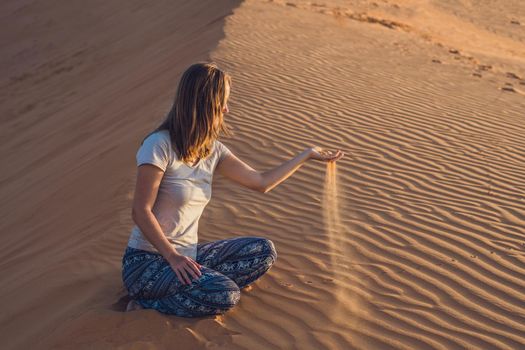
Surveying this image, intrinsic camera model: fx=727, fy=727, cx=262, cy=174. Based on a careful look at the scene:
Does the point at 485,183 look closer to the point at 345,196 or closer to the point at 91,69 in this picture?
the point at 345,196

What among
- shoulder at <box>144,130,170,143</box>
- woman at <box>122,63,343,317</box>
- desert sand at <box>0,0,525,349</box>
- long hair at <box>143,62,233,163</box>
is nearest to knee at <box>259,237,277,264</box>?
woman at <box>122,63,343,317</box>

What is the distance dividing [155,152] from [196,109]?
295mm

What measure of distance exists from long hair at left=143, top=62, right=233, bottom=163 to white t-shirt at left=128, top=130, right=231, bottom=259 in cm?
6

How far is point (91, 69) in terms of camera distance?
14.5m

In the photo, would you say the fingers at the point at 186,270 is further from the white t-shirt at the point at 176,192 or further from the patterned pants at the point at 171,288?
the white t-shirt at the point at 176,192

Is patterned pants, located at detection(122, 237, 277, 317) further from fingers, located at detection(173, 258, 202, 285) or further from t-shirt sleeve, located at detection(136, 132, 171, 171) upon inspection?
t-shirt sleeve, located at detection(136, 132, 171, 171)

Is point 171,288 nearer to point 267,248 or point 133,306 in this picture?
point 133,306

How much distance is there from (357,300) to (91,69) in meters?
11.4

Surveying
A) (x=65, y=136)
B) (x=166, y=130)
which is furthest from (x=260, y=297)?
(x=65, y=136)

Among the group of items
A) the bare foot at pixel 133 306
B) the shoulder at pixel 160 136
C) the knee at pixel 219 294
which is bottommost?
the bare foot at pixel 133 306

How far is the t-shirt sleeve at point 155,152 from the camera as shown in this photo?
11.8ft

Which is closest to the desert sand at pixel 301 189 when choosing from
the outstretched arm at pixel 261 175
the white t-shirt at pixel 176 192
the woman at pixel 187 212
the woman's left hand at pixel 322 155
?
the woman at pixel 187 212

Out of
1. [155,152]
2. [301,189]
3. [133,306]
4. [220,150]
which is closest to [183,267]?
[133,306]

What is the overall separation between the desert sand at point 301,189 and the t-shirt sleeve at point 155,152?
0.81 metres
